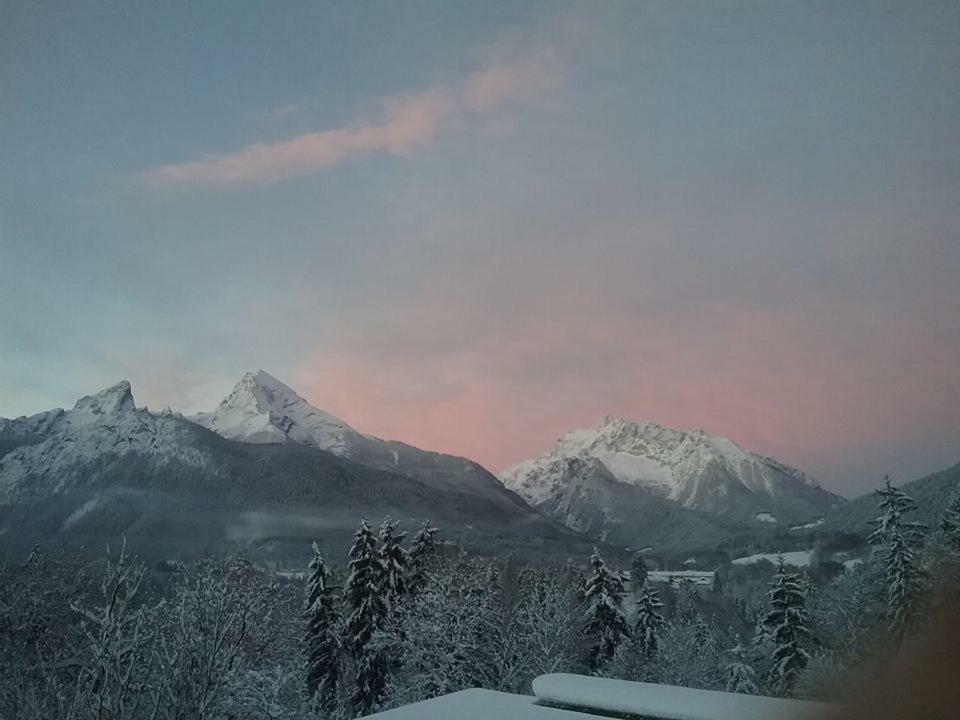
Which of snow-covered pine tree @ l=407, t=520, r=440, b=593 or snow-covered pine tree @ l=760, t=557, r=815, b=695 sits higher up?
snow-covered pine tree @ l=407, t=520, r=440, b=593

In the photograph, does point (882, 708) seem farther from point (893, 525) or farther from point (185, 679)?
point (893, 525)

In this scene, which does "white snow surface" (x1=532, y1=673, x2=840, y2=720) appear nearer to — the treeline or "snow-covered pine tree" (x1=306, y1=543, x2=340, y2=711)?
the treeline

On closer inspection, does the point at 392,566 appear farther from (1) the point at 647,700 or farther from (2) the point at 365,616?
(1) the point at 647,700

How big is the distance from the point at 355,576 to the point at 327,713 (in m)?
6.79

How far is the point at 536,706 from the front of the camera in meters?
10.3

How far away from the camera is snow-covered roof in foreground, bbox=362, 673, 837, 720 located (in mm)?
9383

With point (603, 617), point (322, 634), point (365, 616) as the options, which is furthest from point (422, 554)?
point (603, 617)

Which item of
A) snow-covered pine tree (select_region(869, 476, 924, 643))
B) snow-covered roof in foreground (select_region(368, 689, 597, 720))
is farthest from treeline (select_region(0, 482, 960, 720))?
snow-covered roof in foreground (select_region(368, 689, 597, 720))

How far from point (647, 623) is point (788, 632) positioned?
42.7 feet

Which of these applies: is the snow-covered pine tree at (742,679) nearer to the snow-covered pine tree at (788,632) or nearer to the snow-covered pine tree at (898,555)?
the snow-covered pine tree at (788,632)

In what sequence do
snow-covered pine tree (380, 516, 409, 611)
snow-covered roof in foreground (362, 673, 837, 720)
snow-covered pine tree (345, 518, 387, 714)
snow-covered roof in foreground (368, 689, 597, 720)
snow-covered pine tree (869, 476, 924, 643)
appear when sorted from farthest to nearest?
snow-covered pine tree (380, 516, 409, 611), snow-covered pine tree (345, 518, 387, 714), snow-covered pine tree (869, 476, 924, 643), snow-covered roof in foreground (368, 689, 597, 720), snow-covered roof in foreground (362, 673, 837, 720)

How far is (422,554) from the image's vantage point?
40562mm

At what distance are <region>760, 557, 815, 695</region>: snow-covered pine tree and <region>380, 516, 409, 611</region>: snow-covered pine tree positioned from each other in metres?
19.4

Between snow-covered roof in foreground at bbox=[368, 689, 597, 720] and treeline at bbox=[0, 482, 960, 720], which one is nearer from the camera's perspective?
Answer: snow-covered roof in foreground at bbox=[368, 689, 597, 720]
